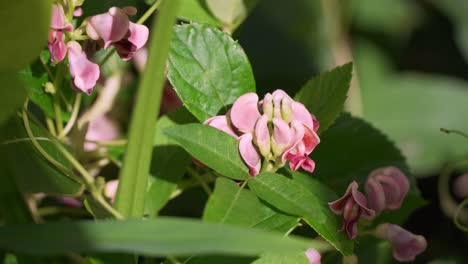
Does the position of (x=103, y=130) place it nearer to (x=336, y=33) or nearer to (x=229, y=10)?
(x=229, y=10)

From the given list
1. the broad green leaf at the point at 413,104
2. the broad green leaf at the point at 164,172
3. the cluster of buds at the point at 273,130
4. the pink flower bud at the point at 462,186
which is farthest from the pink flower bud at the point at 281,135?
the broad green leaf at the point at 413,104

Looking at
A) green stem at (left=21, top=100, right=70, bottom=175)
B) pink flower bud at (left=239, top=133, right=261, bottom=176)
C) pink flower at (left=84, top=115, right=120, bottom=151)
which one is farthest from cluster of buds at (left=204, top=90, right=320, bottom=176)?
pink flower at (left=84, top=115, right=120, bottom=151)

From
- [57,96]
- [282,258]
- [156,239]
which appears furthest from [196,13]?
[156,239]

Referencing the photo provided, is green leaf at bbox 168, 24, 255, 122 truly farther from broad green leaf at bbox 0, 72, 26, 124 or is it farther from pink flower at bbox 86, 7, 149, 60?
broad green leaf at bbox 0, 72, 26, 124

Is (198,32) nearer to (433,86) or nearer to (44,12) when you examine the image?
(44,12)

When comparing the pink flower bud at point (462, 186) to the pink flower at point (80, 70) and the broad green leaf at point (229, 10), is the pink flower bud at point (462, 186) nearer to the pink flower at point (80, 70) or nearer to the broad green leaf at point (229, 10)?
the broad green leaf at point (229, 10)
